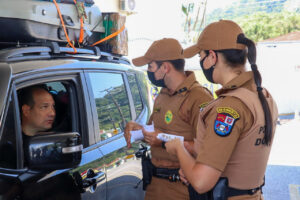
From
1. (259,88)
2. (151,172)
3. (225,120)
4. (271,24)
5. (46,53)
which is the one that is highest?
(46,53)

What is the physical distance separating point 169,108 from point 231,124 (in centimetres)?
110

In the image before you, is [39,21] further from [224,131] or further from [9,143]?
[224,131]

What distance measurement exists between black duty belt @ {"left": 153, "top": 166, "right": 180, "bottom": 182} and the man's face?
92 cm

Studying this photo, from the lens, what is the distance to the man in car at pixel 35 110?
2.19 m

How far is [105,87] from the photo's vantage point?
270cm

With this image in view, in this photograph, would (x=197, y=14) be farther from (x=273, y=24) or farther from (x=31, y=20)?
(x=273, y=24)

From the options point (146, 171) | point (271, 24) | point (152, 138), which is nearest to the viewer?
point (152, 138)

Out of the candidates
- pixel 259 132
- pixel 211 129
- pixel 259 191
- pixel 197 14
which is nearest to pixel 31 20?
pixel 211 129

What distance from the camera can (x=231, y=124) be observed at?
65.4 inches

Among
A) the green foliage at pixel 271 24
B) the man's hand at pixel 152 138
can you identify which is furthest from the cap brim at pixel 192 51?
the green foliage at pixel 271 24

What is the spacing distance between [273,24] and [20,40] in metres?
51.2

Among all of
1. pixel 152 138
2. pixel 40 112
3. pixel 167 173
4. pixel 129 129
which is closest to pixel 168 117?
pixel 152 138

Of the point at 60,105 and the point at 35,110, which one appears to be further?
the point at 60,105

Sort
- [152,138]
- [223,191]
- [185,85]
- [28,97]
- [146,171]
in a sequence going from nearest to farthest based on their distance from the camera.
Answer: [223,191], [28,97], [152,138], [185,85], [146,171]
